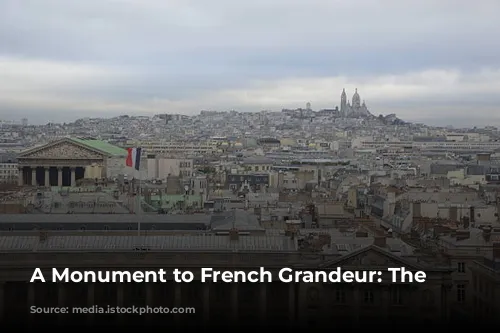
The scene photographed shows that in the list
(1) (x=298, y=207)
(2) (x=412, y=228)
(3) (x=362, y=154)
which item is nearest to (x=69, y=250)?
(2) (x=412, y=228)

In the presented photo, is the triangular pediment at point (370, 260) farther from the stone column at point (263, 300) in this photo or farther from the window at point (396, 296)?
the stone column at point (263, 300)

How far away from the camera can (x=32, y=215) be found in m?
26.7

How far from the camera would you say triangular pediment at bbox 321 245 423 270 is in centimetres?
1841

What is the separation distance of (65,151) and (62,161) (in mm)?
977

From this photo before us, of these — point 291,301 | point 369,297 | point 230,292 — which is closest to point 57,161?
point 230,292

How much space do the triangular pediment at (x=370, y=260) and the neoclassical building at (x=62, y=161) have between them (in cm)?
5479

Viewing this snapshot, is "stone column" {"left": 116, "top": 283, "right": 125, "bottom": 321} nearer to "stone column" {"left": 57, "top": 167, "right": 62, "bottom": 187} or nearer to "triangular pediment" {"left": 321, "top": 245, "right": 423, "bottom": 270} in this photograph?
"triangular pediment" {"left": 321, "top": 245, "right": 423, "bottom": 270}

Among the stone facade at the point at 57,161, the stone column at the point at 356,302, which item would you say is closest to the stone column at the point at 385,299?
the stone column at the point at 356,302

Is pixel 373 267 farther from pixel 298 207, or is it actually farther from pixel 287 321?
pixel 298 207

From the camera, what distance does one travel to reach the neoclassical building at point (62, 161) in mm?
74500

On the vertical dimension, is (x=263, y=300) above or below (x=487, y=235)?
below

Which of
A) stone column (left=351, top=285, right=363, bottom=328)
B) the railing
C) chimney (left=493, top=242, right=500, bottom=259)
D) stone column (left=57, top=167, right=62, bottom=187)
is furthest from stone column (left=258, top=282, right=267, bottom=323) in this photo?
stone column (left=57, top=167, right=62, bottom=187)

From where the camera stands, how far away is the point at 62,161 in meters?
78.4

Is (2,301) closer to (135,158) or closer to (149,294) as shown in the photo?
(149,294)
